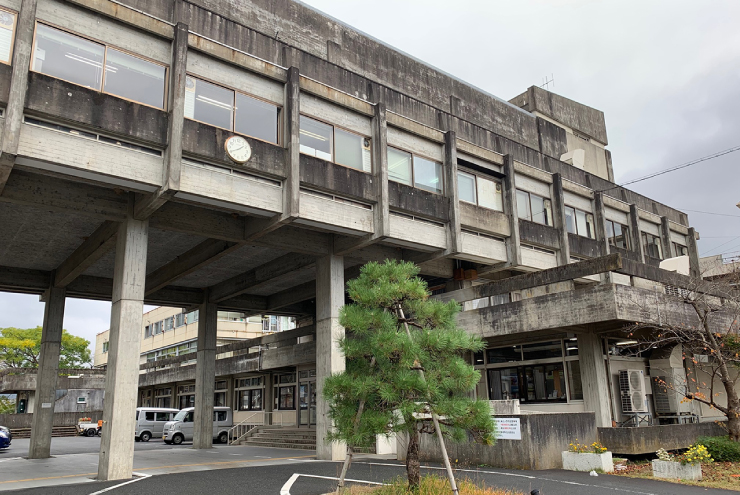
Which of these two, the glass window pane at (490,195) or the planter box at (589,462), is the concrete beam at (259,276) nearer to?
the glass window pane at (490,195)

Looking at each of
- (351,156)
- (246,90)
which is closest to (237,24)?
(246,90)

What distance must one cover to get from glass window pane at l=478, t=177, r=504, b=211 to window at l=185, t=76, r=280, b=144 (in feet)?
29.4

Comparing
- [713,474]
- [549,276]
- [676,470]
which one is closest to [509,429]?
[676,470]

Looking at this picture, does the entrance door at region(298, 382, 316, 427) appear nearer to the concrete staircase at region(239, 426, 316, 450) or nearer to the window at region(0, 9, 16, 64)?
the concrete staircase at region(239, 426, 316, 450)

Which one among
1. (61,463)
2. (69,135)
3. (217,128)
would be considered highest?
(217,128)

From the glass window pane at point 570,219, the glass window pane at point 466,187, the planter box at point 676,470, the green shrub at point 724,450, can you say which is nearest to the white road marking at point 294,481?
the planter box at point 676,470

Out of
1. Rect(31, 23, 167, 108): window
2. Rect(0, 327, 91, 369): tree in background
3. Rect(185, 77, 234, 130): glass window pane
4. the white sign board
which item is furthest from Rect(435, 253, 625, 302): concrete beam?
Rect(0, 327, 91, 369): tree in background

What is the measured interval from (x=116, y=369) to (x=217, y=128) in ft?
21.6

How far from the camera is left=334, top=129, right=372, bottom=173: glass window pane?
17.8m

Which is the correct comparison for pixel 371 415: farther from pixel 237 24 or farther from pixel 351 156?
pixel 237 24

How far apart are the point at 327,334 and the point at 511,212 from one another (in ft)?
30.1

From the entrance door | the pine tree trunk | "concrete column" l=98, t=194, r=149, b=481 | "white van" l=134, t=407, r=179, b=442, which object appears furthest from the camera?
"white van" l=134, t=407, r=179, b=442

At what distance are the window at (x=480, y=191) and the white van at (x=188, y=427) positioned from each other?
54.9ft

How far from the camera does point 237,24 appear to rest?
16500 mm
